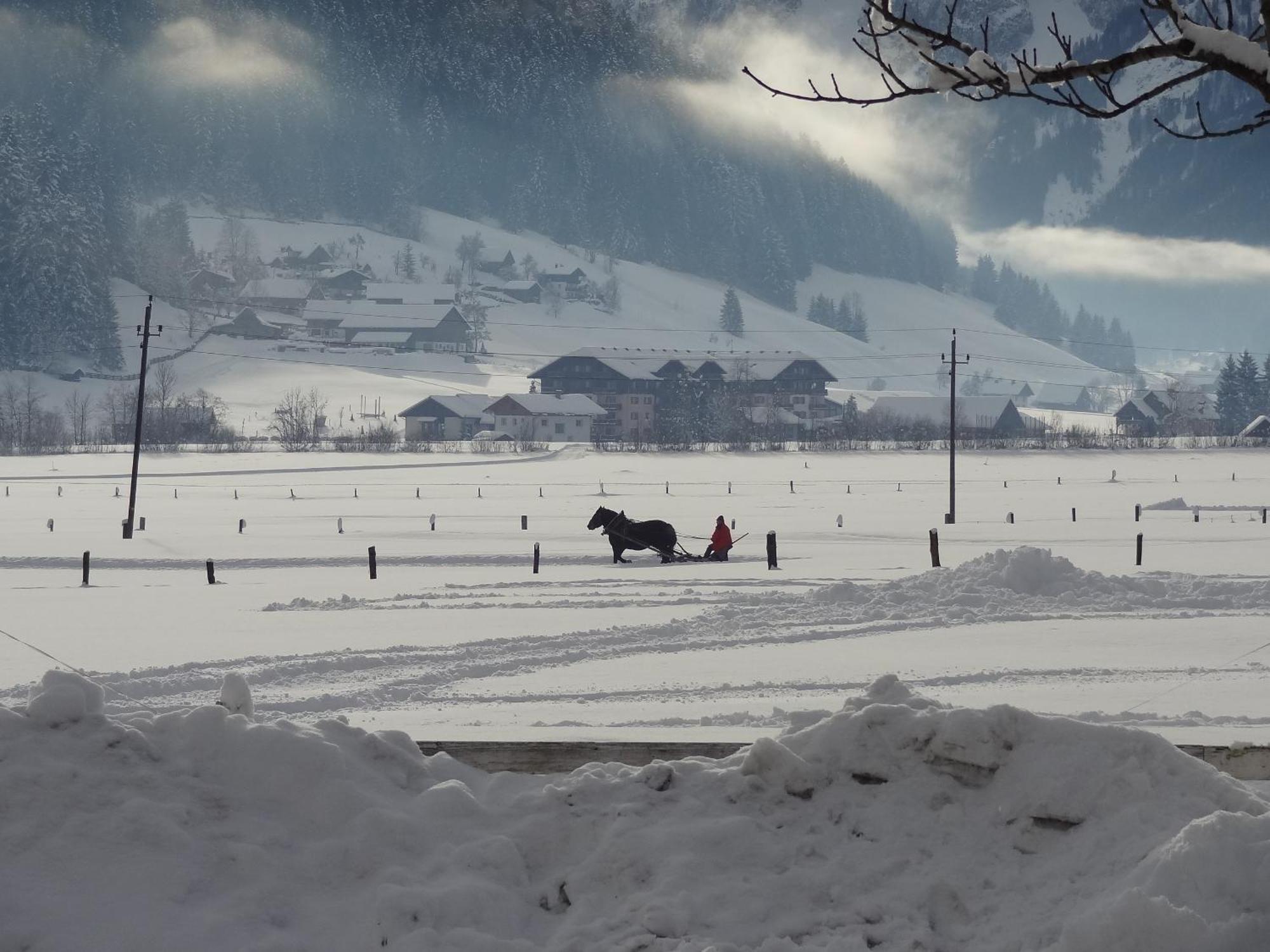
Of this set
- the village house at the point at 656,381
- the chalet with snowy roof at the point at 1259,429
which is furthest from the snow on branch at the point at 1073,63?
the chalet with snowy roof at the point at 1259,429

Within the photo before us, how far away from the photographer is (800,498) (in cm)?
6184

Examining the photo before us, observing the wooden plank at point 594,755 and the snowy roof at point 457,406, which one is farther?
the snowy roof at point 457,406

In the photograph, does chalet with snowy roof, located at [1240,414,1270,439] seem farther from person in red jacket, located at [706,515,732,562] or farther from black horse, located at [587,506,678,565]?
black horse, located at [587,506,678,565]

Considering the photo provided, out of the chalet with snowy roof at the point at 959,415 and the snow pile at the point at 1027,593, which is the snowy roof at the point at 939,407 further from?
the snow pile at the point at 1027,593

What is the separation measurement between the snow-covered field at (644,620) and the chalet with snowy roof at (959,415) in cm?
9070

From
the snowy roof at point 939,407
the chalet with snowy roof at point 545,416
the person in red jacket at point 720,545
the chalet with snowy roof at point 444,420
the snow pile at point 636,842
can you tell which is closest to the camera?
the snow pile at point 636,842

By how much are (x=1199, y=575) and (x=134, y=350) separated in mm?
173209

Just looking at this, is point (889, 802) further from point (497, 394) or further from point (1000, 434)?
point (497, 394)

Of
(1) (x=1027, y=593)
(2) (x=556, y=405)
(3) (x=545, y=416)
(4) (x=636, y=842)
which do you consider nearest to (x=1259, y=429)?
(2) (x=556, y=405)

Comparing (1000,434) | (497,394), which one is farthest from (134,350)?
(1000,434)

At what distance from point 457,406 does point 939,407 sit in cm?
5625

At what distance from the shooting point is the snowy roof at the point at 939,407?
146125 mm

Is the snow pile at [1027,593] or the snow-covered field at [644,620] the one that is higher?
the snow pile at [1027,593]

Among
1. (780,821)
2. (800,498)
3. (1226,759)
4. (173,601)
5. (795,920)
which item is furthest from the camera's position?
(800,498)
